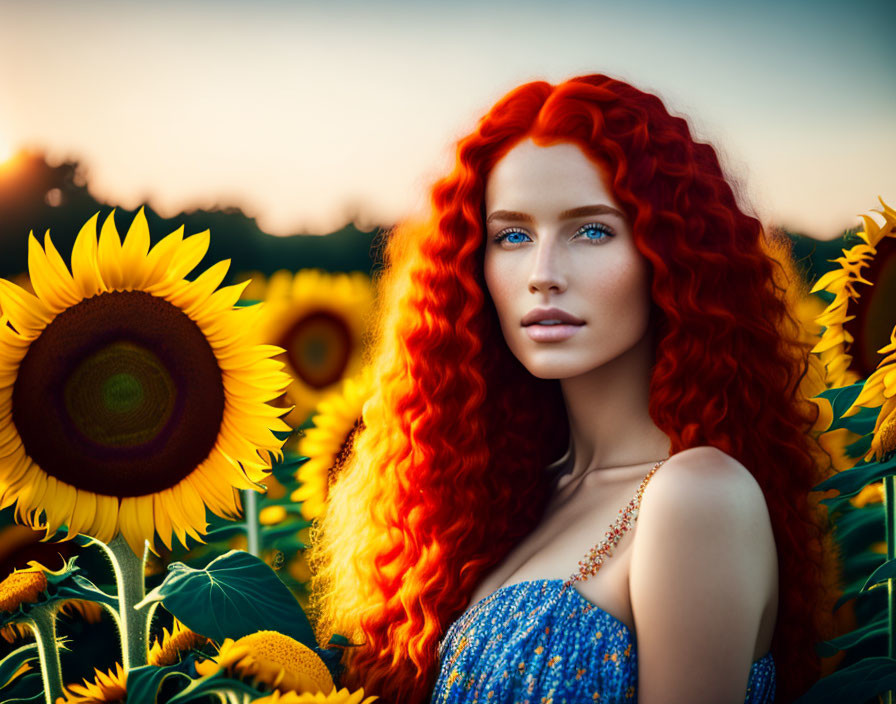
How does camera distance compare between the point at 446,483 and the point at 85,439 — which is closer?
the point at 85,439

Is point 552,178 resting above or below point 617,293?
above

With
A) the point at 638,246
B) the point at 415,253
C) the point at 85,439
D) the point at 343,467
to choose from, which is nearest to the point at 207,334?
the point at 85,439

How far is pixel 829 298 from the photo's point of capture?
5.59 feet

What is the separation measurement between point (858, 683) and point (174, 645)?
92cm

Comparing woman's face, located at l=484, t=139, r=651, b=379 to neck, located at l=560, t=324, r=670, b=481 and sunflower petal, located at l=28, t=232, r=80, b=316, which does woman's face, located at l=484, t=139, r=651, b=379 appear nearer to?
neck, located at l=560, t=324, r=670, b=481

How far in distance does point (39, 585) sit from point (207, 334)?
39 cm

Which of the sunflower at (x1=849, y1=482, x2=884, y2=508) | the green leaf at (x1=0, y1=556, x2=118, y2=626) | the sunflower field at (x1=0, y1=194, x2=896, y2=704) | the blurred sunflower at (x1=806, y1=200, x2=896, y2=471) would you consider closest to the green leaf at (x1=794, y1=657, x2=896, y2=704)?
the sunflower field at (x1=0, y1=194, x2=896, y2=704)

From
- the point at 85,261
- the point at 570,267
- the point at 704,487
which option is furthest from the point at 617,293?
the point at 85,261

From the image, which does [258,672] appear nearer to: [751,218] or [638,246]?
[638,246]

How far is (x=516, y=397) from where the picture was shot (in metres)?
1.66

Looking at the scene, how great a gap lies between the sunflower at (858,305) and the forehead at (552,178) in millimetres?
553

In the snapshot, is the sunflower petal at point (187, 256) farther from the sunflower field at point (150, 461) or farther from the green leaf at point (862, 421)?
the green leaf at point (862, 421)

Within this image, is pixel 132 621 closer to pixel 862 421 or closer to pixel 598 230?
pixel 598 230

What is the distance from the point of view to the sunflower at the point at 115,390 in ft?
3.77
